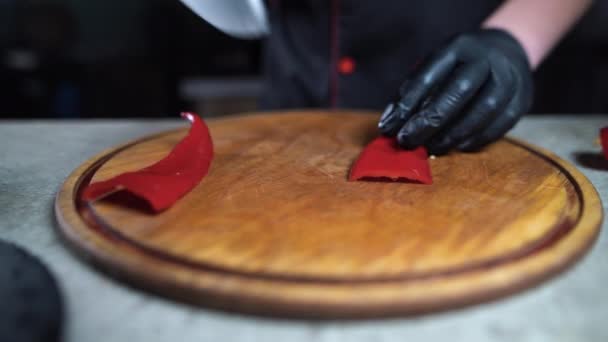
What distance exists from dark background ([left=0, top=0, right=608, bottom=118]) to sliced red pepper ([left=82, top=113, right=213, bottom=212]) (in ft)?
6.31

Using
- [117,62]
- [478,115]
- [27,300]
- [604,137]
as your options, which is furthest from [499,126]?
[117,62]

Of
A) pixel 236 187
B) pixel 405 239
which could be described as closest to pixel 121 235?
pixel 236 187

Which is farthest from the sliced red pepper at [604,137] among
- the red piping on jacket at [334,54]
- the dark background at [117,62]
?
the dark background at [117,62]

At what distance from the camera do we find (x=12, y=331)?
434 mm

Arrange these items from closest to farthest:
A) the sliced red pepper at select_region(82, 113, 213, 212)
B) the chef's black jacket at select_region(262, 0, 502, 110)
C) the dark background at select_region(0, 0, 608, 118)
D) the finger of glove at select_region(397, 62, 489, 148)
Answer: the sliced red pepper at select_region(82, 113, 213, 212)
the finger of glove at select_region(397, 62, 489, 148)
the chef's black jacket at select_region(262, 0, 502, 110)
the dark background at select_region(0, 0, 608, 118)

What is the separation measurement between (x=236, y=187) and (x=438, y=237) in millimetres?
291

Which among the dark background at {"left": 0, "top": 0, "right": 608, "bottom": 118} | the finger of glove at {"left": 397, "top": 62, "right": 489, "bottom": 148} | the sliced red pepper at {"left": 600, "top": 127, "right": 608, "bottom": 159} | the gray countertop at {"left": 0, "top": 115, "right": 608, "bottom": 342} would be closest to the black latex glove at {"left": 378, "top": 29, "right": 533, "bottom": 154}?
the finger of glove at {"left": 397, "top": 62, "right": 489, "bottom": 148}

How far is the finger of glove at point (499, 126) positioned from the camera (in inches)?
34.2

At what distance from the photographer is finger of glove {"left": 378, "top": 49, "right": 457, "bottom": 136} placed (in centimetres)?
84

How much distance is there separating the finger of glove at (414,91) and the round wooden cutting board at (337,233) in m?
0.09

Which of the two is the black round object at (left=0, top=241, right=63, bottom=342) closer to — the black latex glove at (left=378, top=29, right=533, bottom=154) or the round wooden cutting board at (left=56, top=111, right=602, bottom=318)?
the round wooden cutting board at (left=56, top=111, right=602, bottom=318)

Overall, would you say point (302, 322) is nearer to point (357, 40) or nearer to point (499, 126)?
point (499, 126)

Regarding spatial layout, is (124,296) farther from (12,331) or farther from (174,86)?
(174,86)

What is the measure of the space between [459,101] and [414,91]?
7 centimetres
